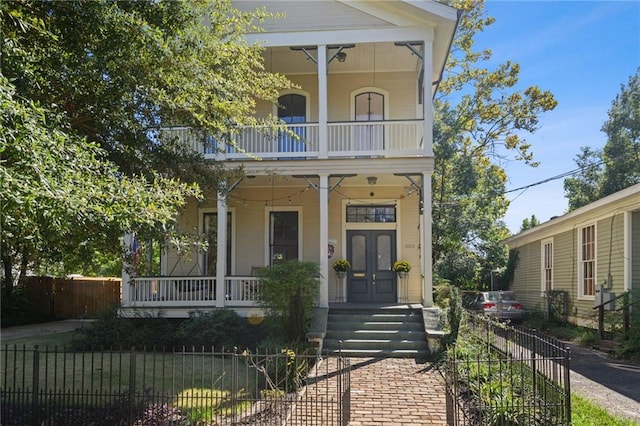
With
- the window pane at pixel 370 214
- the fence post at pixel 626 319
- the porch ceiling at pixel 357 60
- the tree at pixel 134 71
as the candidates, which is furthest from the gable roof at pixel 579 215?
the tree at pixel 134 71

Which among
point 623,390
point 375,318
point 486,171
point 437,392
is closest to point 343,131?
point 375,318

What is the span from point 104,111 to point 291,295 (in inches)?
240

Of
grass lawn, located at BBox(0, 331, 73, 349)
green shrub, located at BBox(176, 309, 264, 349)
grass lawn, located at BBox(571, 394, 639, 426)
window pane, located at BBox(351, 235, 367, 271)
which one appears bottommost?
grass lawn, located at BBox(0, 331, 73, 349)

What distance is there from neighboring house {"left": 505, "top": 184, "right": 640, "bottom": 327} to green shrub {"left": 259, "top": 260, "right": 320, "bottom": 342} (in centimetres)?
804

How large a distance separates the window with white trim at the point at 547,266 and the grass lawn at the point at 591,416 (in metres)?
13.4

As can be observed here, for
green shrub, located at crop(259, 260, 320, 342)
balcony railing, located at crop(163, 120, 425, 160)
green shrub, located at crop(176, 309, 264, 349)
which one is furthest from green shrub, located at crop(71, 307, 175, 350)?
balcony railing, located at crop(163, 120, 425, 160)

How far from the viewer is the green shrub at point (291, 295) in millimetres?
11047

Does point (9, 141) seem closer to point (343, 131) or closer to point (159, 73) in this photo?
point (159, 73)

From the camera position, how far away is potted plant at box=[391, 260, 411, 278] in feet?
47.9

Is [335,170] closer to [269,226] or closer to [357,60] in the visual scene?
[269,226]

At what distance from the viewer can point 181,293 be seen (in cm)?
1338

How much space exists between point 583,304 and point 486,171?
10065 mm

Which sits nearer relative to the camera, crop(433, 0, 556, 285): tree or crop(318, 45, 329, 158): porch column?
crop(318, 45, 329, 158): porch column

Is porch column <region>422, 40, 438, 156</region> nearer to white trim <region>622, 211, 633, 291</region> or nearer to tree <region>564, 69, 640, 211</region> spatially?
white trim <region>622, 211, 633, 291</region>
